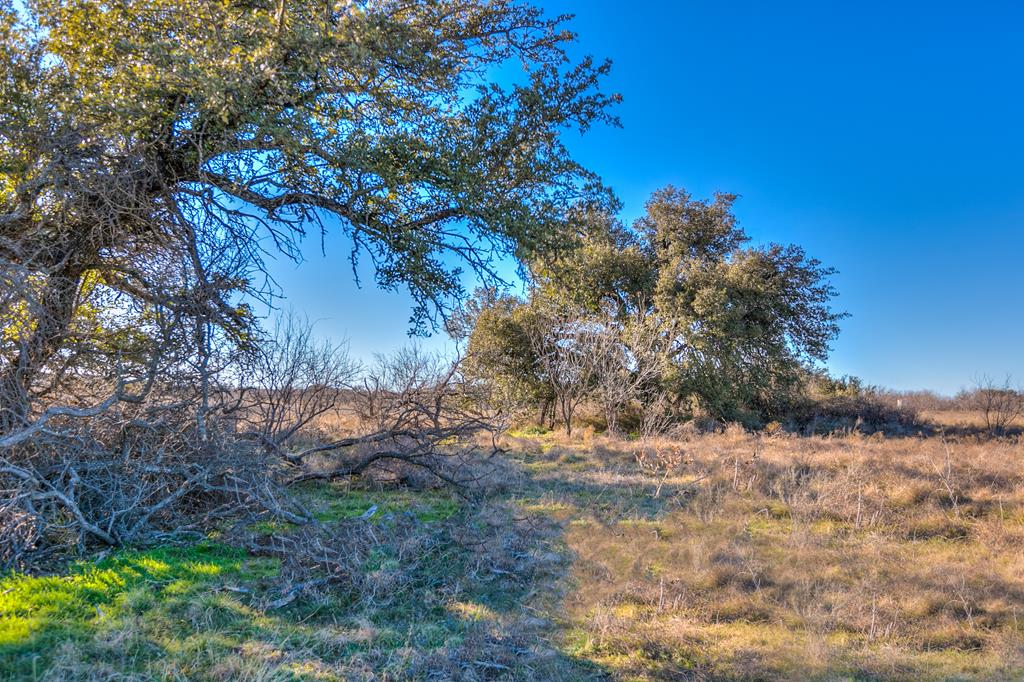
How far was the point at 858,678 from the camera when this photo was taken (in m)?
4.24

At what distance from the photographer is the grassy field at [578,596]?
420 cm

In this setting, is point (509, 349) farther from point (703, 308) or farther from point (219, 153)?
point (219, 153)

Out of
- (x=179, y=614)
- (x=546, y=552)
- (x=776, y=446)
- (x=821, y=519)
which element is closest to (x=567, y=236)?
(x=546, y=552)

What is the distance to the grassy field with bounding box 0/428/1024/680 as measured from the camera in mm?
4203

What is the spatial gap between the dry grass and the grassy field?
3 centimetres

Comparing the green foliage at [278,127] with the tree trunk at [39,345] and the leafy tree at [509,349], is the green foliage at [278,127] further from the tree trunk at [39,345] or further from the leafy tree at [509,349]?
the leafy tree at [509,349]

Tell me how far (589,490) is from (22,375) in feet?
27.3

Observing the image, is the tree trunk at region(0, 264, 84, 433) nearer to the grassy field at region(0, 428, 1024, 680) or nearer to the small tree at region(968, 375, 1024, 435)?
the grassy field at region(0, 428, 1024, 680)

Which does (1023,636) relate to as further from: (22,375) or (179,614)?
(22,375)

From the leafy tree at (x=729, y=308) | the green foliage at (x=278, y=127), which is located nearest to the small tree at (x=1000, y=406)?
the leafy tree at (x=729, y=308)

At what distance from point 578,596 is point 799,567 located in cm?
259

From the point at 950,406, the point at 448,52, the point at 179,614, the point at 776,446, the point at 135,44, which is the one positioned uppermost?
the point at 448,52

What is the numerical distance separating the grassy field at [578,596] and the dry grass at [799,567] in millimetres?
27

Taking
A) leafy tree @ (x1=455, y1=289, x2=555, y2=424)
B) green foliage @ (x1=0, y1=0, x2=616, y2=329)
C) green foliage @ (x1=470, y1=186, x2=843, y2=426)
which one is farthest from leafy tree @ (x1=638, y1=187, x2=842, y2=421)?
green foliage @ (x1=0, y1=0, x2=616, y2=329)
